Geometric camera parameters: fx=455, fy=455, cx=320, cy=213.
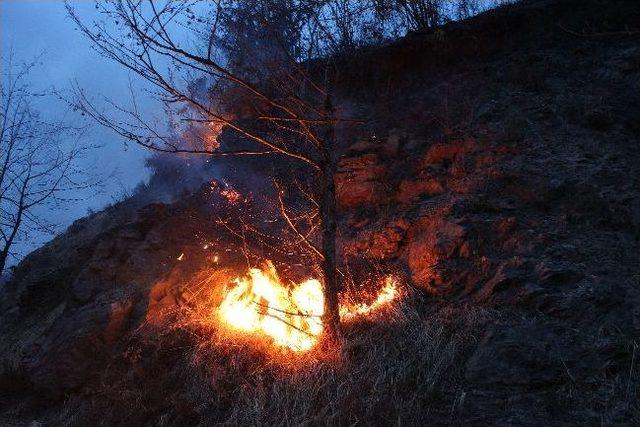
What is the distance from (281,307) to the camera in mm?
6086

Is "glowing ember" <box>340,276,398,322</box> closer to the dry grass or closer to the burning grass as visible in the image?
the burning grass

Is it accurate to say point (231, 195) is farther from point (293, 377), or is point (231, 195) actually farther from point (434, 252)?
point (293, 377)

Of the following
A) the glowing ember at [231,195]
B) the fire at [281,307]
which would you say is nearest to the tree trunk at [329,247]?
the fire at [281,307]

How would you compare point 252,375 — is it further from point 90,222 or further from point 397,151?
point 90,222

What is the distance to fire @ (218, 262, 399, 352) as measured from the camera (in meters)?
5.43

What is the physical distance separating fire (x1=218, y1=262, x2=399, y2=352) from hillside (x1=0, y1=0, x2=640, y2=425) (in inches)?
11.5

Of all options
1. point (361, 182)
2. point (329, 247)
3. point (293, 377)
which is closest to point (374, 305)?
point (329, 247)

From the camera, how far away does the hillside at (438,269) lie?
394cm

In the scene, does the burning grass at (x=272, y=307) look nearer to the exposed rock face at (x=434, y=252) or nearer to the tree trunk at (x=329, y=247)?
the tree trunk at (x=329, y=247)

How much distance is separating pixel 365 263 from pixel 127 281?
14.1ft

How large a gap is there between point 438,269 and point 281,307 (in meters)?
2.12

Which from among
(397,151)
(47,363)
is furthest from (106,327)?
(397,151)

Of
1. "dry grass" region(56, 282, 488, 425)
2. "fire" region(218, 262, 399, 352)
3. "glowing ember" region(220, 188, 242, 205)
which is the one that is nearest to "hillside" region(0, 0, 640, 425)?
"dry grass" region(56, 282, 488, 425)

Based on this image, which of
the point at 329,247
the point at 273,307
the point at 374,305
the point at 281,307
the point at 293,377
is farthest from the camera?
the point at 281,307
